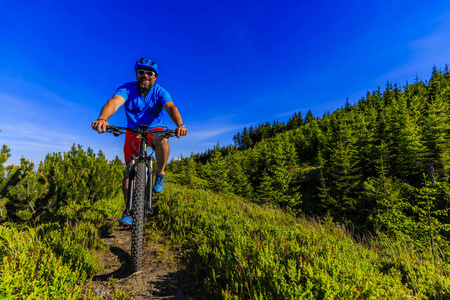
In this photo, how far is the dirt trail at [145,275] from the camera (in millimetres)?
2533

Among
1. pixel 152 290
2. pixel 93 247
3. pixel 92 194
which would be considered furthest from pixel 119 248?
pixel 92 194

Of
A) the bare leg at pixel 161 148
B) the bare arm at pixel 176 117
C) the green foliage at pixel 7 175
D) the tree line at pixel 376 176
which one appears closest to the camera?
the bare arm at pixel 176 117

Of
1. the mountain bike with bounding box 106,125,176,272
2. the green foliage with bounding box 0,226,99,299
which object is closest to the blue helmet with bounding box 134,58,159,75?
the mountain bike with bounding box 106,125,176,272

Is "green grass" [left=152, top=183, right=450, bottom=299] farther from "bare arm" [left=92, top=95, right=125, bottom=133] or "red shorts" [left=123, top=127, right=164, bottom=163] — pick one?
"bare arm" [left=92, top=95, right=125, bottom=133]

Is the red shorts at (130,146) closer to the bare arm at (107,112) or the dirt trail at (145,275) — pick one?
the bare arm at (107,112)

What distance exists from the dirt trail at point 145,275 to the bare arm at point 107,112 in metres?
2.19

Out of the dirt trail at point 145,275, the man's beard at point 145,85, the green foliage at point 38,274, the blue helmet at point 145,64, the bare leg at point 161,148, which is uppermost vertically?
the blue helmet at point 145,64

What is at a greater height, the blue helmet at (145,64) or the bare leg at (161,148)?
the blue helmet at (145,64)

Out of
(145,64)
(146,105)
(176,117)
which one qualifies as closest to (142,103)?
(146,105)

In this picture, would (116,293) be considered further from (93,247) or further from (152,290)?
(93,247)

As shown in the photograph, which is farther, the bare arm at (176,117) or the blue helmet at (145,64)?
the blue helmet at (145,64)

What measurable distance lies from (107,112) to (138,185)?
4.23 feet

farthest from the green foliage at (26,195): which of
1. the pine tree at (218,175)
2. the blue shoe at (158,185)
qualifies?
the pine tree at (218,175)

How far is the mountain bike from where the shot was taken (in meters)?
2.91
